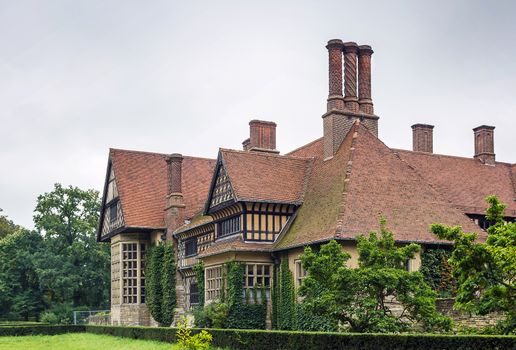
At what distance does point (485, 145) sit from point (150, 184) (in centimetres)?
1824

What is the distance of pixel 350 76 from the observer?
34.5 metres

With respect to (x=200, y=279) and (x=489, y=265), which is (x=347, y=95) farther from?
(x=489, y=265)

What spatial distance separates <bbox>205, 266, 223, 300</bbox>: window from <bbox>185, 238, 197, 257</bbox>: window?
12.1 feet

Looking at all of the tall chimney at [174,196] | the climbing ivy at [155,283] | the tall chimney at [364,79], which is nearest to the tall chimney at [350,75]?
the tall chimney at [364,79]

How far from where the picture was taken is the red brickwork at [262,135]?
39938 mm

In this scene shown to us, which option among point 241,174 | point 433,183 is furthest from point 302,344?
point 433,183

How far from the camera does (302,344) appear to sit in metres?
20.7

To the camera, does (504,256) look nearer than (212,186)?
Yes

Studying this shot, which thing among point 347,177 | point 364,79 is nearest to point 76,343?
point 347,177

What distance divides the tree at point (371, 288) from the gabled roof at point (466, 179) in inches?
469

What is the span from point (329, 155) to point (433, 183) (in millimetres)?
5262

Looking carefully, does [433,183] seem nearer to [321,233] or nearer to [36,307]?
[321,233]

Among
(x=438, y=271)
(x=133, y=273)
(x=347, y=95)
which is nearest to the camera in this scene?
(x=438, y=271)

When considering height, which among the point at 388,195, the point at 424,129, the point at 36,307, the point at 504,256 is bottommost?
the point at 36,307
